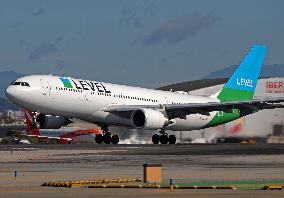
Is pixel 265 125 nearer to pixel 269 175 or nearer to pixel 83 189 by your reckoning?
pixel 269 175

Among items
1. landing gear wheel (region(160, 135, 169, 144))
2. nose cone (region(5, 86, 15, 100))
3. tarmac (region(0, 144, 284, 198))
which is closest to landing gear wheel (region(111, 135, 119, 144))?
landing gear wheel (region(160, 135, 169, 144))

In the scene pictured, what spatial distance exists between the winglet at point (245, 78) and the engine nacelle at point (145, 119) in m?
13.5

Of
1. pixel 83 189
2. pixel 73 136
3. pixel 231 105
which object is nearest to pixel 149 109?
pixel 231 105

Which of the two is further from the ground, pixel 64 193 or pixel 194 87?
pixel 194 87

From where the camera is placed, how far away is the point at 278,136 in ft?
263

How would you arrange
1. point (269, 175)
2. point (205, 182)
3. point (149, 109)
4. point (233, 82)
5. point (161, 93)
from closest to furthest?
point (205, 182)
point (269, 175)
point (149, 109)
point (161, 93)
point (233, 82)

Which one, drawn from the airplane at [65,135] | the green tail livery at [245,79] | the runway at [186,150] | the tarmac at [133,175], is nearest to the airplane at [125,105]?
the green tail livery at [245,79]

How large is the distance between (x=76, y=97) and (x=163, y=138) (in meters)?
11.8

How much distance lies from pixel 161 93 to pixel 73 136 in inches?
753

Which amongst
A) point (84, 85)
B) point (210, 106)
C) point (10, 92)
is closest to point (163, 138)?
point (210, 106)

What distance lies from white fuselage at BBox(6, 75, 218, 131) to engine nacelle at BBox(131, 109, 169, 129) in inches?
35.6

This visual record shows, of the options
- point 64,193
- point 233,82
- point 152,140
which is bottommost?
point 64,193

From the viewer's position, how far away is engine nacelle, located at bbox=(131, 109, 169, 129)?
73.9m

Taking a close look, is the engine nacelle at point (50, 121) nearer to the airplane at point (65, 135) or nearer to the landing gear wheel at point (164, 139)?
the landing gear wheel at point (164, 139)
